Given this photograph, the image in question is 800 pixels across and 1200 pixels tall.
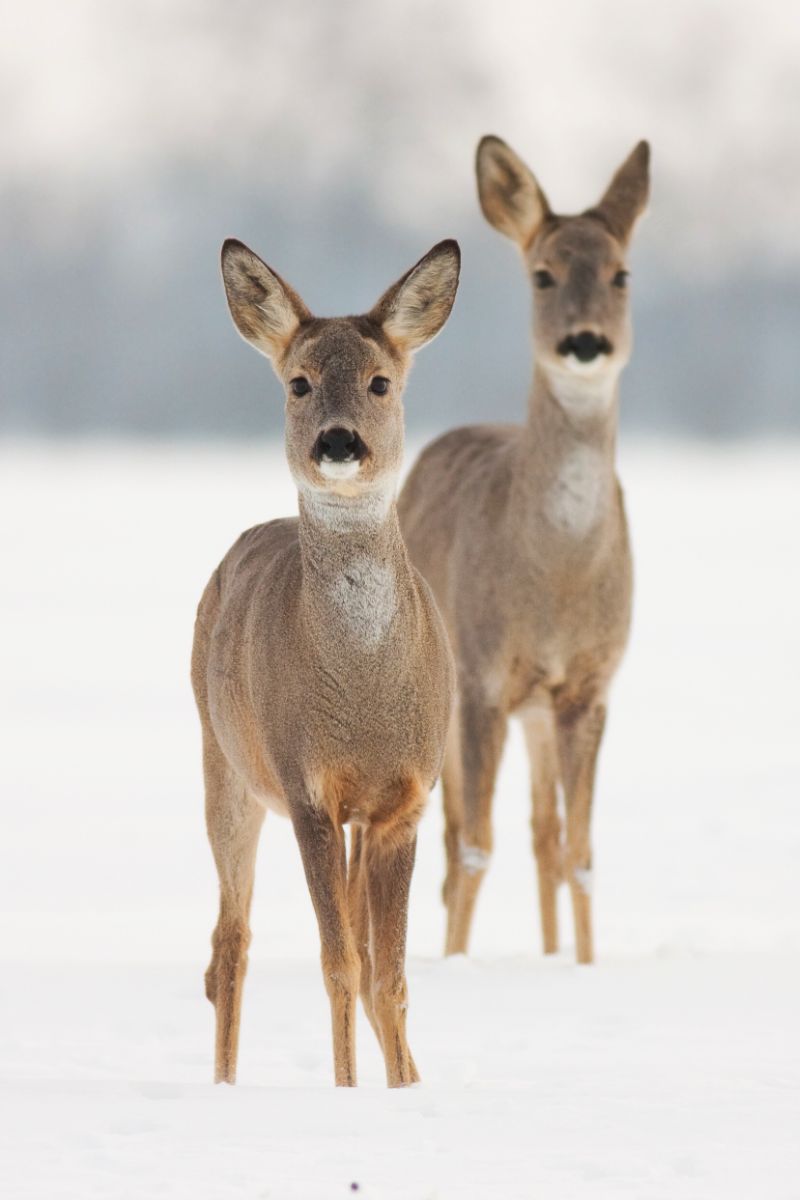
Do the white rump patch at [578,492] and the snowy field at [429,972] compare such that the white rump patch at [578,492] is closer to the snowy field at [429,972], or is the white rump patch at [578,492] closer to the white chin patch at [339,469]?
the snowy field at [429,972]

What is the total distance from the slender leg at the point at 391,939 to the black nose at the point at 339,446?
1.06 m

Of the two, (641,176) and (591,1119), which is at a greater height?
(641,176)

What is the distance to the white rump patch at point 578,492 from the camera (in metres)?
10.0

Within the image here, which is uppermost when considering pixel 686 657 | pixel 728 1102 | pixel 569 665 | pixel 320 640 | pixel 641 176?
pixel 641 176

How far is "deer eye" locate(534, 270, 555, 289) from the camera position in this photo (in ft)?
33.6

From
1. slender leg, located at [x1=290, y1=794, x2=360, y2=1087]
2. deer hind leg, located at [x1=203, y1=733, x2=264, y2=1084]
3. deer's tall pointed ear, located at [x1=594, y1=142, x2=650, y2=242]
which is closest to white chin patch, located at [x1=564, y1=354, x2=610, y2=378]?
deer's tall pointed ear, located at [x1=594, y1=142, x2=650, y2=242]

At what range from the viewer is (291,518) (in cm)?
800

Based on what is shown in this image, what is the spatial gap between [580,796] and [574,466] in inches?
54.5

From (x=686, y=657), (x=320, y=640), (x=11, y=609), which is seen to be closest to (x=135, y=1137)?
(x=320, y=640)

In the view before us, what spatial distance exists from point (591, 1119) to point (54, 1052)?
2.61 metres

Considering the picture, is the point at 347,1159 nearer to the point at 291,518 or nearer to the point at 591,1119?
the point at 591,1119

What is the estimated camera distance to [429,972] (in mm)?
9617

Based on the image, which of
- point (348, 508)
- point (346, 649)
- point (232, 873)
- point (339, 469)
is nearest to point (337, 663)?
point (346, 649)

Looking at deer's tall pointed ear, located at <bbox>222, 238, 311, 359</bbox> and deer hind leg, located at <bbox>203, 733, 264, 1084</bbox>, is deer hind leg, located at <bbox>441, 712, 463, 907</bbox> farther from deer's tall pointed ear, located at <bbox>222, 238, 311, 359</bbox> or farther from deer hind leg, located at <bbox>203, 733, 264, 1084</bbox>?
deer's tall pointed ear, located at <bbox>222, 238, 311, 359</bbox>
